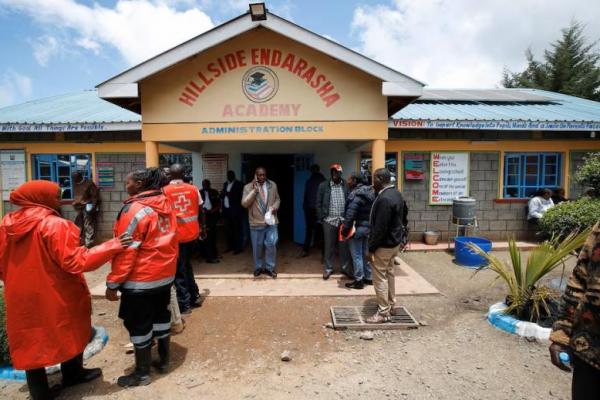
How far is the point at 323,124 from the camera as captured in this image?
545cm

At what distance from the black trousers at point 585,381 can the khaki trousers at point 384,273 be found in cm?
226

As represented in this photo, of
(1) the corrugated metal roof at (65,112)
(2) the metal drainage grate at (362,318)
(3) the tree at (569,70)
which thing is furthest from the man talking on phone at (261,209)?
(3) the tree at (569,70)

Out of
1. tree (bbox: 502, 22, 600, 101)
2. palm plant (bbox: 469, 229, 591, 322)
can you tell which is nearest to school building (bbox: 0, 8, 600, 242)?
palm plant (bbox: 469, 229, 591, 322)

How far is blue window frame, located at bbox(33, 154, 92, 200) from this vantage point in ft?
27.0

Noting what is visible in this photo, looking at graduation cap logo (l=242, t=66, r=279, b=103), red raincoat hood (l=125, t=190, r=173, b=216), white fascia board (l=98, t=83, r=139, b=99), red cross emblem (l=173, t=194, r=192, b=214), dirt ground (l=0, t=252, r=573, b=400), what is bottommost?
dirt ground (l=0, t=252, r=573, b=400)

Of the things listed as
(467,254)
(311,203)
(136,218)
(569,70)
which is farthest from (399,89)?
(569,70)

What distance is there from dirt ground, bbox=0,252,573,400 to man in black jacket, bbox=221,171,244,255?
8.44ft

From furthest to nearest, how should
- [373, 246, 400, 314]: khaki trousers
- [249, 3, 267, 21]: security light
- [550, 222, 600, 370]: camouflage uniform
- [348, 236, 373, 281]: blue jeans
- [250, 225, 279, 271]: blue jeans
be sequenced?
[250, 225, 279, 271]: blue jeans → [348, 236, 373, 281]: blue jeans → [249, 3, 267, 21]: security light → [373, 246, 400, 314]: khaki trousers → [550, 222, 600, 370]: camouflage uniform

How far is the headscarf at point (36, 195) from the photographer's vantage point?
2.59 meters

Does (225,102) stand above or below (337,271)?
above

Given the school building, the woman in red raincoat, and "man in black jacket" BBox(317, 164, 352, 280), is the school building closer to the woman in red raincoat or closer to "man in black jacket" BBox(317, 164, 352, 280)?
"man in black jacket" BBox(317, 164, 352, 280)

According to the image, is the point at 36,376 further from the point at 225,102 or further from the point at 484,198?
the point at 484,198

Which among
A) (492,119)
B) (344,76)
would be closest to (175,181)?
(344,76)

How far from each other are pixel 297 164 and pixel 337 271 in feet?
10.1
